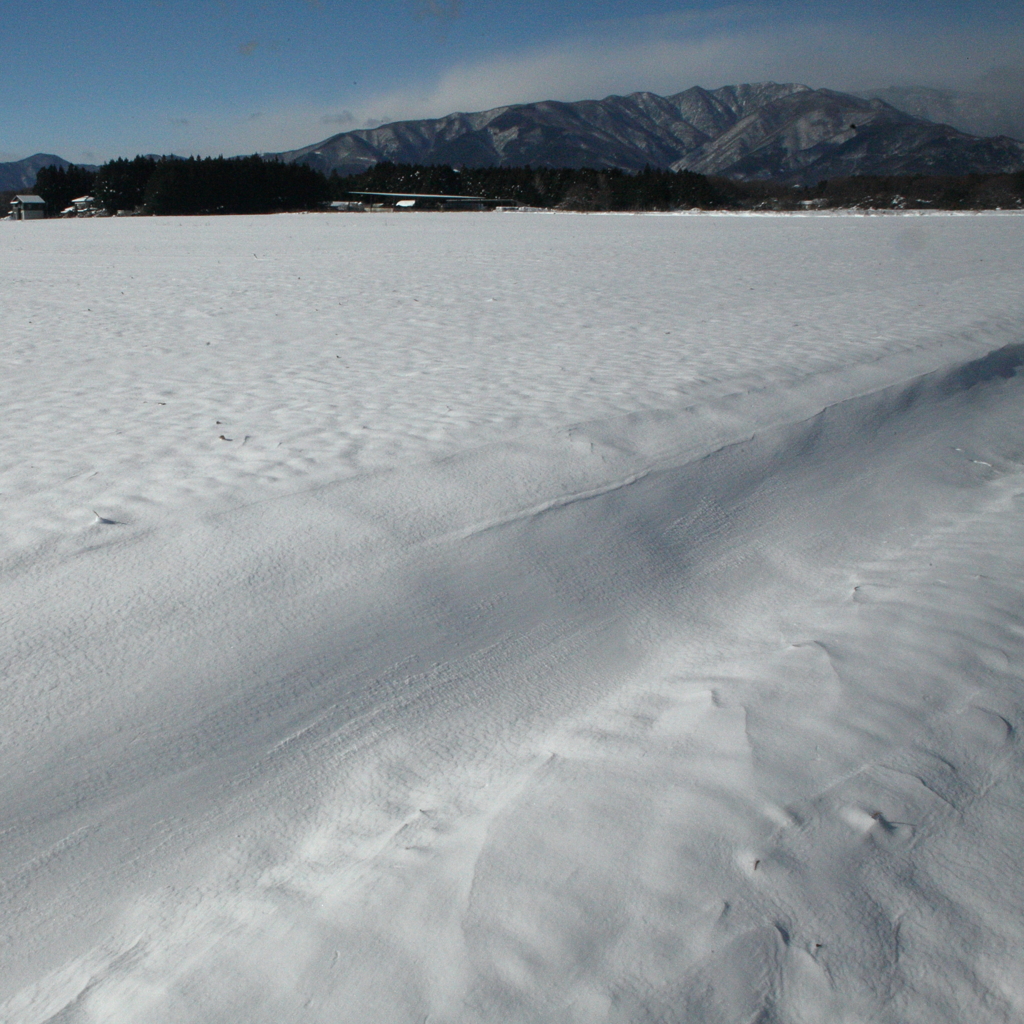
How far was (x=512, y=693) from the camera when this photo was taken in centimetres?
346

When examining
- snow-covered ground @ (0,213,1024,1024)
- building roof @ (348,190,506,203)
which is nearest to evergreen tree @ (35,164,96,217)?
building roof @ (348,190,506,203)

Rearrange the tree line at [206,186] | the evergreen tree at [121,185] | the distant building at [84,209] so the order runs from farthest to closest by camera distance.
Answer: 1. the distant building at [84,209]
2. the evergreen tree at [121,185]
3. the tree line at [206,186]

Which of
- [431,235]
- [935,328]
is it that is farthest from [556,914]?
[431,235]

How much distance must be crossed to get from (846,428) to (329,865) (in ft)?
16.4

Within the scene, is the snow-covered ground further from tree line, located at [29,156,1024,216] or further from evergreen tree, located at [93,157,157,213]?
evergreen tree, located at [93,157,157,213]

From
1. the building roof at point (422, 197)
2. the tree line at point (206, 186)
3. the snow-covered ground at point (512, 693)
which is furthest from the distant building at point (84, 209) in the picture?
the snow-covered ground at point (512, 693)

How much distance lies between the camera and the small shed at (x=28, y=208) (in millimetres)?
63303

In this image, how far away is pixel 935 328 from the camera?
8.89m

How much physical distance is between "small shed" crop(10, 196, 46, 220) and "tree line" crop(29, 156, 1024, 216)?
1.32 metres

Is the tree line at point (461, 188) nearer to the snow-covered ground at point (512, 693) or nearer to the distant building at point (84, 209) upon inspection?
the distant building at point (84, 209)

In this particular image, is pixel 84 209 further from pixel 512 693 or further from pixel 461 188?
pixel 512 693

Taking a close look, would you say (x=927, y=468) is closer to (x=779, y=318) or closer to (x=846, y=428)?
(x=846, y=428)

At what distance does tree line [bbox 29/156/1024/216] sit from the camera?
150 feet

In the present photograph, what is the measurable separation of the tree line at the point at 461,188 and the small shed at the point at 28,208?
132 cm
